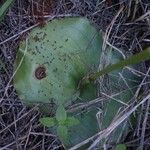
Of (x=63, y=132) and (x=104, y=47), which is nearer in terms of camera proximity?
(x=63, y=132)

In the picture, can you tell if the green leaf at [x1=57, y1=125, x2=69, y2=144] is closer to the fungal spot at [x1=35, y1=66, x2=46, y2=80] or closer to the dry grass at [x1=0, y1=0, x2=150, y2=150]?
the dry grass at [x1=0, y1=0, x2=150, y2=150]

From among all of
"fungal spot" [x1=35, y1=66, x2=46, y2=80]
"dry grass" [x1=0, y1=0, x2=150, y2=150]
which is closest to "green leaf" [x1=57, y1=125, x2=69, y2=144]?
"dry grass" [x1=0, y1=0, x2=150, y2=150]

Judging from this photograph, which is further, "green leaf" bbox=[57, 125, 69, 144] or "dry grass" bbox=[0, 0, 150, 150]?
"dry grass" bbox=[0, 0, 150, 150]

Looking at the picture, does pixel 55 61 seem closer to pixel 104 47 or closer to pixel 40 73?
pixel 40 73

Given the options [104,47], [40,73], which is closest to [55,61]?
[40,73]

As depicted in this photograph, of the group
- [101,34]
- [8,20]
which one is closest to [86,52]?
[101,34]

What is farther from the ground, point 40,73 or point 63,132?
point 40,73

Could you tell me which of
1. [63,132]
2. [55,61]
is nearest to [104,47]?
[55,61]

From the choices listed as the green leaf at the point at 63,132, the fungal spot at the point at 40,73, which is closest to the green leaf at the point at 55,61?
the fungal spot at the point at 40,73

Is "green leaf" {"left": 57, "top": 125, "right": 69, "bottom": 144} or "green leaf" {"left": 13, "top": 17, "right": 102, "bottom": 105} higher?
"green leaf" {"left": 13, "top": 17, "right": 102, "bottom": 105}
